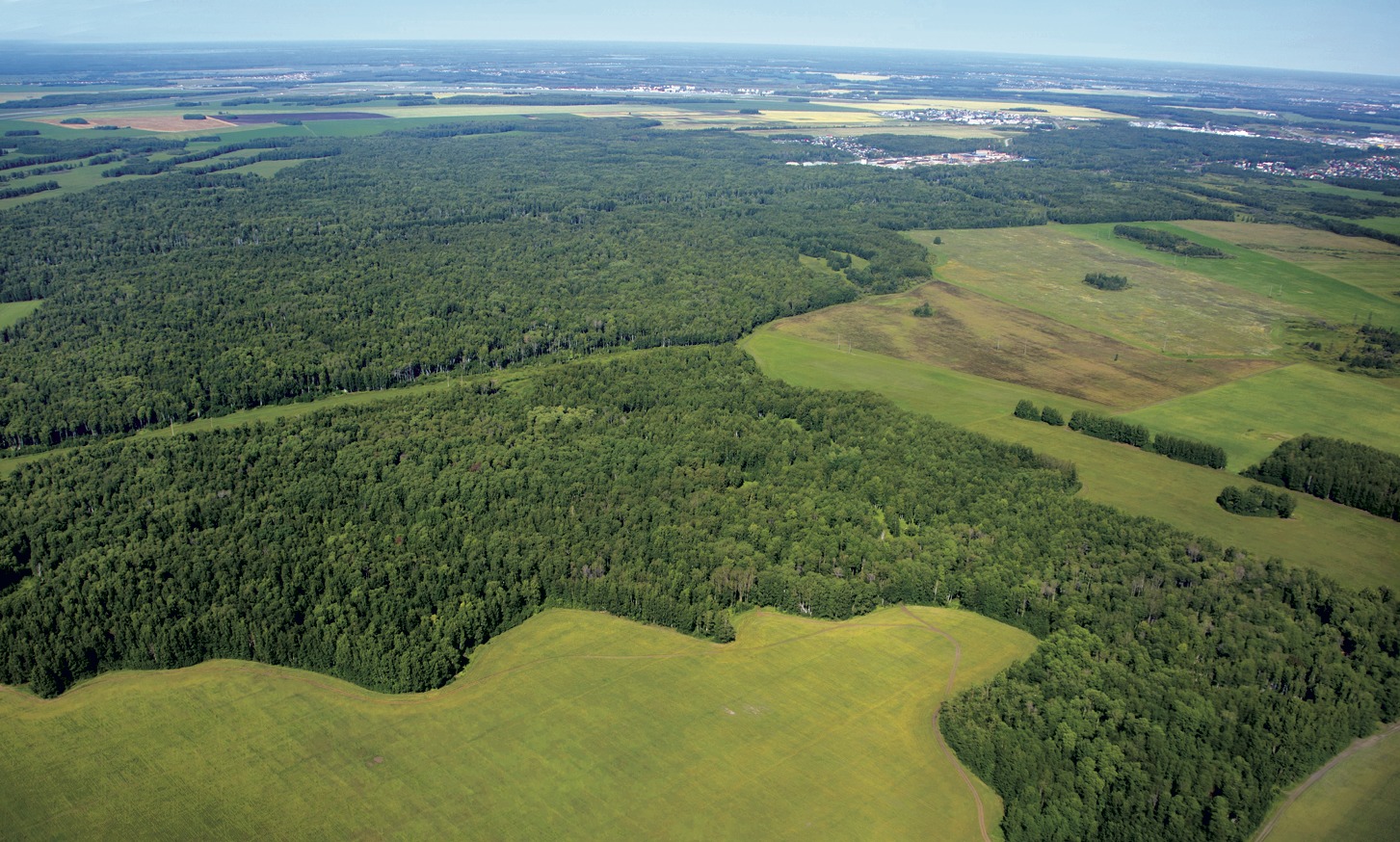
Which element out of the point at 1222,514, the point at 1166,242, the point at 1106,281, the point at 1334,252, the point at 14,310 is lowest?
the point at 1222,514

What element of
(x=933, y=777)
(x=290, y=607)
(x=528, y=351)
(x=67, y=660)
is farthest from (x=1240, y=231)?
(x=67, y=660)

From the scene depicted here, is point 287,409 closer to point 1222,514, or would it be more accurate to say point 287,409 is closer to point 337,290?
point 337,290

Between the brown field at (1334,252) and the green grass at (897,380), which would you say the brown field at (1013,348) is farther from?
the brown field at (1334,252)

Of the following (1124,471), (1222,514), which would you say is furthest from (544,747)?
(1124,471)

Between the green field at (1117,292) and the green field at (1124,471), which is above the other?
the green field at (1117,292)

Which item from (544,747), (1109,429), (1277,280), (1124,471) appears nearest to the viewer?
(544,747)

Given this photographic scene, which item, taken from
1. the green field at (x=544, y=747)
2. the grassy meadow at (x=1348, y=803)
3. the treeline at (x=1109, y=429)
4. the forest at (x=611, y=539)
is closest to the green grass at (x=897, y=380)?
the treeline at (x=1109, y=429)

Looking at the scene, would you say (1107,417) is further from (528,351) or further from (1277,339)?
(528,351)

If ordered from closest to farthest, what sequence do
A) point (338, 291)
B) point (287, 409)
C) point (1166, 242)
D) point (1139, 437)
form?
point (1139, 437), point (287, 409), point (338, 291), point (1166, 242)

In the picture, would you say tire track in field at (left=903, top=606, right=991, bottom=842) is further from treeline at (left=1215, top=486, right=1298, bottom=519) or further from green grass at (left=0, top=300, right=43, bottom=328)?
green grass at (left=0, top=300, right=43, bottom=328)
